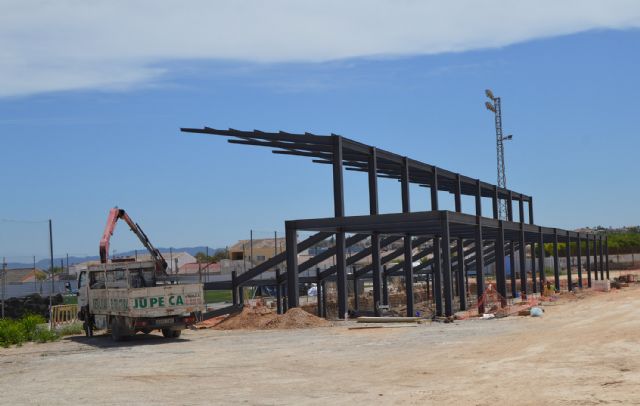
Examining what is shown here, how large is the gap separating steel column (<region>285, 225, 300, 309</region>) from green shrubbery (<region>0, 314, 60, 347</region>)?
375 inches

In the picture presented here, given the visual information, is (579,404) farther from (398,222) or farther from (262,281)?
(262,281)

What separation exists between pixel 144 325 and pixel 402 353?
371 inches

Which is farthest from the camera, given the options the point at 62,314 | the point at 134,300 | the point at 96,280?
the point at 62,314

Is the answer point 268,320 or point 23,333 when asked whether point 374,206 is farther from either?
point 23,333

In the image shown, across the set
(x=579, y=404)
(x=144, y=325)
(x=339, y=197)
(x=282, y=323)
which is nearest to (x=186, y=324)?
(x=144, y=325)

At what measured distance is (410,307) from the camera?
119ft

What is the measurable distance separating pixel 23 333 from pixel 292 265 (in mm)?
10940

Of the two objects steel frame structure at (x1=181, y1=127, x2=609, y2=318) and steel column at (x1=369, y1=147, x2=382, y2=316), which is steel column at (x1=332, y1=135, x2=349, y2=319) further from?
steel column at (x1=369, y1=147, x2=382, y2=316)

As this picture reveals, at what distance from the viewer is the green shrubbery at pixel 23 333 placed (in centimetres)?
2691

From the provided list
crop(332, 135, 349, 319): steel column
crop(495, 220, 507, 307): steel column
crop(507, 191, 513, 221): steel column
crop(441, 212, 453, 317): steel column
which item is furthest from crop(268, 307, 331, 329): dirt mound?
crop(507, 191, 513, 221): steel column

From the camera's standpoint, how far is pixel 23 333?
28.0 meters

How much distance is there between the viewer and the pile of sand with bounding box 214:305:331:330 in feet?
96.0

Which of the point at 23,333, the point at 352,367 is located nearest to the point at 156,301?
the point at 23,333

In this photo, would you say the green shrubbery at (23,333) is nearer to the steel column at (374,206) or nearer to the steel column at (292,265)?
the steel column at (292,265)
